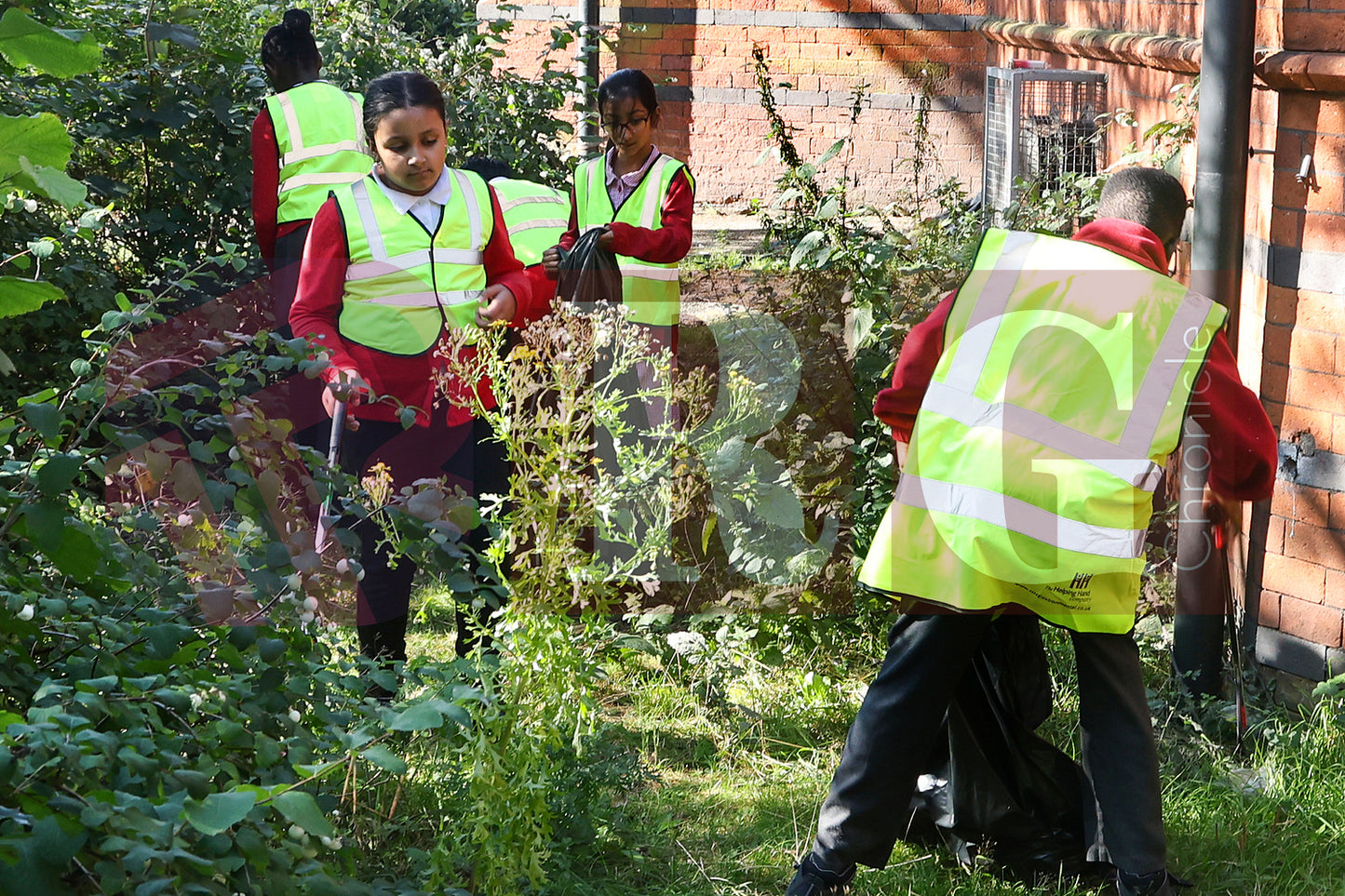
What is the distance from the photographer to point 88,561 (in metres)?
1.88

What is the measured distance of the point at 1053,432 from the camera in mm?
2871

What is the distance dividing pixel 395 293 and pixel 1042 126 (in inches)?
171

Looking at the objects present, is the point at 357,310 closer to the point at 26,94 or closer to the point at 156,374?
the point at 156,374

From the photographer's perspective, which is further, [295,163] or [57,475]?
[295,163]

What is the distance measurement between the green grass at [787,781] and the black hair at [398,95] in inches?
66.1

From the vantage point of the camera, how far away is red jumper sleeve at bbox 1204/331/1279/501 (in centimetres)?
298

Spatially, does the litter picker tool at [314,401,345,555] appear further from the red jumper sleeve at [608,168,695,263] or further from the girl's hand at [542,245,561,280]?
the red jumper sleeve at [608,168,695,263]

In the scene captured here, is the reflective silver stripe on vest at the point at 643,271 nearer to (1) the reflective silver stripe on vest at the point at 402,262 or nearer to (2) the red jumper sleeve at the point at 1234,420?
(1) the reflective silver stripe on vest at the point at 402,262

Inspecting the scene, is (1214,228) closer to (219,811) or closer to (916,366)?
(916,366)

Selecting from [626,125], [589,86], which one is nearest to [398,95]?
[626,125]

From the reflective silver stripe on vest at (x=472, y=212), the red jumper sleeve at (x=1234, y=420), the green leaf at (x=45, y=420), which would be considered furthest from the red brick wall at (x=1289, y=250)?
the green leaf at (x=45, y=420)

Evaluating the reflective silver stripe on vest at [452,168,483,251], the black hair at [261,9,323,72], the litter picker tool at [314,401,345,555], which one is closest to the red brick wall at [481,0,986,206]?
the black hair at [261,9,323,72]

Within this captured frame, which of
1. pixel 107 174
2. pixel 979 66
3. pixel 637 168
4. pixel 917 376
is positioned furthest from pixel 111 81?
pixel 979 66

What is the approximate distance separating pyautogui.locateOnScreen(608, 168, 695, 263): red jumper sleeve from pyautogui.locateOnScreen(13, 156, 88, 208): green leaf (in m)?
3.25
